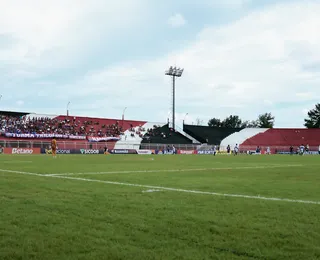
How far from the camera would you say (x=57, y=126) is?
70562mm

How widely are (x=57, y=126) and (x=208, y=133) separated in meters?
35.6

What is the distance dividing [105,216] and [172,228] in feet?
4.84

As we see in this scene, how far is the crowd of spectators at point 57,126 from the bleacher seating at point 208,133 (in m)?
18.6

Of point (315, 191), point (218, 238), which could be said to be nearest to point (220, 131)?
point (315, 191)

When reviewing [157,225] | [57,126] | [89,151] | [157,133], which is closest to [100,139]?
[57,126]

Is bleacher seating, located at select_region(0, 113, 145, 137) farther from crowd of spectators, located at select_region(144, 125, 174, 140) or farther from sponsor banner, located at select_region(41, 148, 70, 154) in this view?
sponsor banner, located at select_region(41, 148, 70, 154)

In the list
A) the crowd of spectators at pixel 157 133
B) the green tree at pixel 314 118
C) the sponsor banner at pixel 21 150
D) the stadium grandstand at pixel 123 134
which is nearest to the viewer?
the sponsor banner at pixel 21 150

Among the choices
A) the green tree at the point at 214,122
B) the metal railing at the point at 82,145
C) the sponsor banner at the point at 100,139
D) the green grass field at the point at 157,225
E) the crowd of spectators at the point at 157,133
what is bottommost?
the green grass field at the point at 157,225

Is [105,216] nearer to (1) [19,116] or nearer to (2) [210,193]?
(2) [210,193]

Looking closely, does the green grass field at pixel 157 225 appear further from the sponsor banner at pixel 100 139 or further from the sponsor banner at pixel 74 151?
the sponsor banner at pixel 100 139

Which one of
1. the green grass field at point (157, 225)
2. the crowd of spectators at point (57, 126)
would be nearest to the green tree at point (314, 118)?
the crowd of spectators at point (57, 126)

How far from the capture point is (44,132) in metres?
67.2

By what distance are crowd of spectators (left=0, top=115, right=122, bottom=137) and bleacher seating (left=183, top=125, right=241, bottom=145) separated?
18.6m

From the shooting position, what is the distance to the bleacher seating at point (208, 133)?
8881 centimetres
